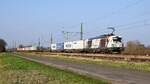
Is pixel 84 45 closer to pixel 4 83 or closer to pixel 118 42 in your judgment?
pixel 118 42

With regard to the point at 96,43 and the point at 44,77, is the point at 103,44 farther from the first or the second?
the point at 44,77

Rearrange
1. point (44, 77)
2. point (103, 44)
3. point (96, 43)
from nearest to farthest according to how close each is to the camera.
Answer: point (44, 77)
point (103, 44)
point (96, 43)

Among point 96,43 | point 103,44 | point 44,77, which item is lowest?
point 44,77

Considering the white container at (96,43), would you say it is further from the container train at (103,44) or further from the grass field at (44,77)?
the grass field at (44,77)

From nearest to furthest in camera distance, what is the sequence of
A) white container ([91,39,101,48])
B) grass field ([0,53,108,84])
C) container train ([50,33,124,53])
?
1. grass field ([0,53,108,84])
2. container train ([50,33,124,53])
3. white container ([91,39,101,48])

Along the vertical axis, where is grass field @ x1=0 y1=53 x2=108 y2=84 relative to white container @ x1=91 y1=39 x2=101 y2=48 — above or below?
below

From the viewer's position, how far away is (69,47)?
327 ft

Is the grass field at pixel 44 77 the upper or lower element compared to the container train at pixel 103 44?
lower

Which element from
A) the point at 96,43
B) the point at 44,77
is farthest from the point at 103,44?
the point at 44,77

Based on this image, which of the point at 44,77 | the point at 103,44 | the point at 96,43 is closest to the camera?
the point at 44,77

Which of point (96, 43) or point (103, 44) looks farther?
point (96, 43)

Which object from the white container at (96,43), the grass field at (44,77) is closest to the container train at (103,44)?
the white container at (96,43)

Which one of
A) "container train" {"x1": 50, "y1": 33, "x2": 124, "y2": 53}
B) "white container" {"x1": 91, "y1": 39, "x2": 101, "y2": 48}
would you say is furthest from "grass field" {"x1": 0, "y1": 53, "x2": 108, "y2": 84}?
"white container" {"x1": 91, "y1": 39, "x2": 101, "y2": 48}

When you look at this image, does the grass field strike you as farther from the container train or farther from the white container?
the white container
